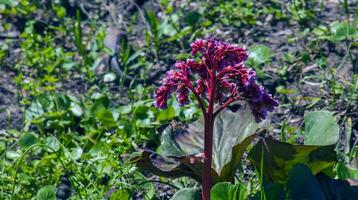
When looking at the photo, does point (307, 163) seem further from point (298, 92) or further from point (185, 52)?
point (185, 52)

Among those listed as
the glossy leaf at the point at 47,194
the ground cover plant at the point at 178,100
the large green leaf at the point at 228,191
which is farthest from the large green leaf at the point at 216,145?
the glossy leaf at the point at 47,194

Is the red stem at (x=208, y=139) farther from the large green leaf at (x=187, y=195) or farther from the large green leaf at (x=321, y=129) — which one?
the large green leaf at (x=321, y=129)

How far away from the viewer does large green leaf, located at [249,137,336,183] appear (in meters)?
2.76

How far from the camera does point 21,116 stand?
13.5 feet

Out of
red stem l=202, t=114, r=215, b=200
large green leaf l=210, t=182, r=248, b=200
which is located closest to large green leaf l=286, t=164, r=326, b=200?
large green leaf l=210, t=182, r=248, b=200

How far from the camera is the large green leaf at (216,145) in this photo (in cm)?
284

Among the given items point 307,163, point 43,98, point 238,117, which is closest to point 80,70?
point 43,98

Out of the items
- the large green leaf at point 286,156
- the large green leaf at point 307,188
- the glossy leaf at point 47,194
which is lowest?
the glossy leaf at point 47,194

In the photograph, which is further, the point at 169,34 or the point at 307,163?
the point at 169,34

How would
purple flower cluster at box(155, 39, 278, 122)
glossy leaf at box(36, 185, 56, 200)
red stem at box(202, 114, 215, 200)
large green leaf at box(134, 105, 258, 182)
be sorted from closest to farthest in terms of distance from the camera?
purple flower cluster at box(155, 39, 278, 122) < red stem at box(202, 114, 215, 200) < large green leaf at box(134, 105, 258, 182) < glossy leaf at box(36, 185, 56, 200)

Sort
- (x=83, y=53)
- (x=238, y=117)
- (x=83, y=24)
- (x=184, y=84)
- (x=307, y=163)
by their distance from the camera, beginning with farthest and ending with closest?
(x=83, y=24), (x=83, y=53), (x=238, y=117), (x=307, y=163), (x=184, y=84)

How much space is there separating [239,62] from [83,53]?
1.93 metres

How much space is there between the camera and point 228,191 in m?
2.73

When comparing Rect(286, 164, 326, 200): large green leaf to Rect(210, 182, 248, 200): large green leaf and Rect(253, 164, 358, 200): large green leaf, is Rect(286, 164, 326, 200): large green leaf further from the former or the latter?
Rect(210, 182, 248, 200): large green leaf
